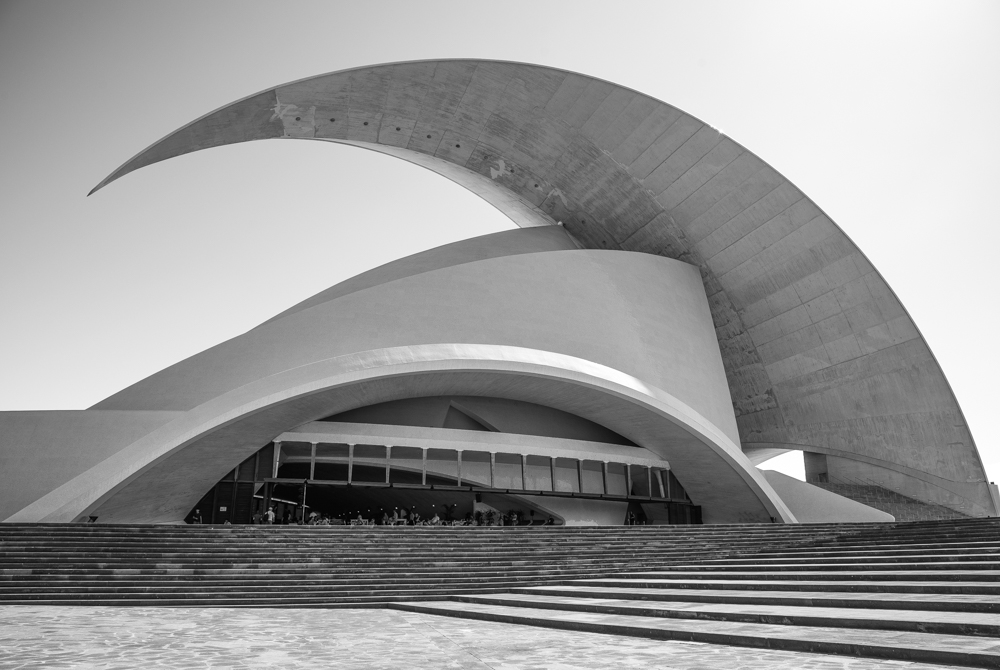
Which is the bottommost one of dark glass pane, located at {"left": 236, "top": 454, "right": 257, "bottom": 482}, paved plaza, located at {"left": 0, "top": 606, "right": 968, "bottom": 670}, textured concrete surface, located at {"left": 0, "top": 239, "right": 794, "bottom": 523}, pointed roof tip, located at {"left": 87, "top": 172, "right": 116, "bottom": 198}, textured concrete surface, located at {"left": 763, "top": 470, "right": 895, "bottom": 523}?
paved plaza, located at {"left": 0, "top": 606, "right": 968, "bottom": 670}

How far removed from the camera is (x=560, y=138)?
24000mm

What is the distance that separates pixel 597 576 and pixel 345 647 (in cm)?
583

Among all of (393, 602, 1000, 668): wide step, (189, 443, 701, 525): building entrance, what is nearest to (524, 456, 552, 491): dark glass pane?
(189, 443, 701, 525): building entrance

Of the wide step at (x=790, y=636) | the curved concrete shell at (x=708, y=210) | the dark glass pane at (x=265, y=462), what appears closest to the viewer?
the wide step at (x=790, y=636)

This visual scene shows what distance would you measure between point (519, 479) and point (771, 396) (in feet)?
38.3

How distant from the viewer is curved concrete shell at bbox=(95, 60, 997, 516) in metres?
22.3

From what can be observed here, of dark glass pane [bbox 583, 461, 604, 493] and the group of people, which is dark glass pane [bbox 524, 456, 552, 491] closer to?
the group of people

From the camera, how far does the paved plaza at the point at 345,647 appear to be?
3.81 m

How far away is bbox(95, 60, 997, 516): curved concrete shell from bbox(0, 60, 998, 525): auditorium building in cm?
7

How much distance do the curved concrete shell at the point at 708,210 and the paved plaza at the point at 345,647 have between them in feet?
56.6

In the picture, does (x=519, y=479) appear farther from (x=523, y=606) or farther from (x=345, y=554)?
(x=523, y=606)

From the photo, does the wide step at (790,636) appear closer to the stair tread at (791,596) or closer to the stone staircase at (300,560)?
the stair tread at (791,596)

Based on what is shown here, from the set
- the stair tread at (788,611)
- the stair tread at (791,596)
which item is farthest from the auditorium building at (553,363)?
the stair tread at (788,611)

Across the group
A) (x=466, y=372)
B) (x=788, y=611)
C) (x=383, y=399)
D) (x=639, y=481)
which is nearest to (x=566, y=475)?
(x=639, y=481)
